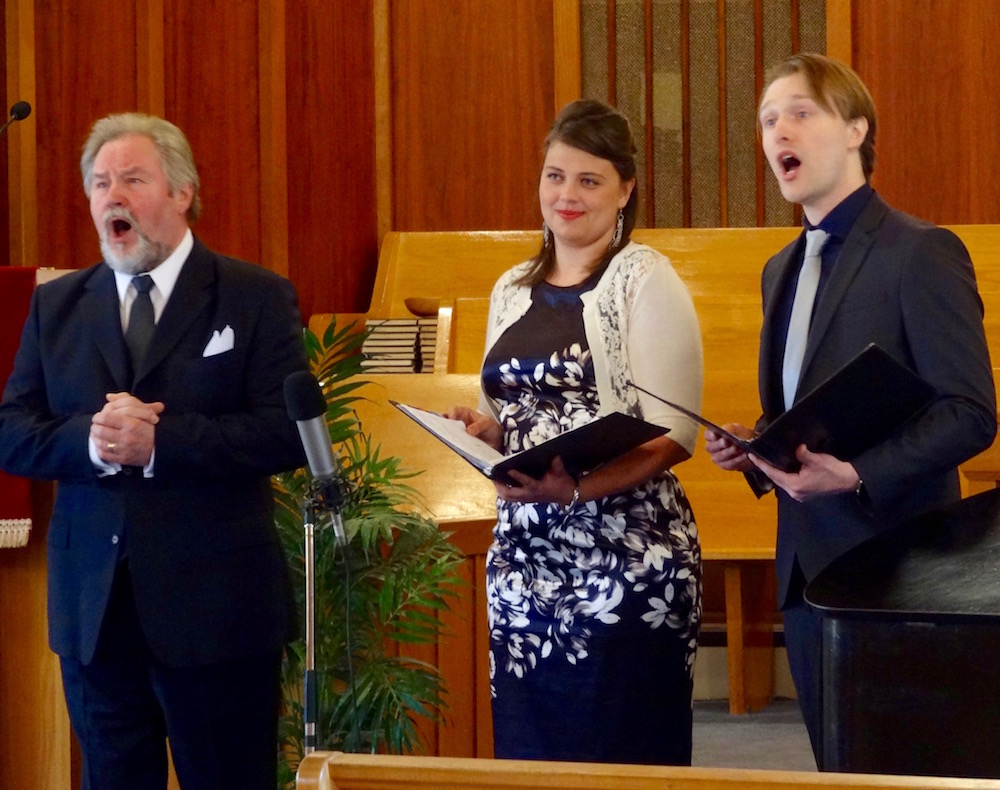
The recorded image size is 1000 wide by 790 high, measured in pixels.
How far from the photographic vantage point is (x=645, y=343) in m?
2.23

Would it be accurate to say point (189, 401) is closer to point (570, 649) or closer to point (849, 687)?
point (570, 649)

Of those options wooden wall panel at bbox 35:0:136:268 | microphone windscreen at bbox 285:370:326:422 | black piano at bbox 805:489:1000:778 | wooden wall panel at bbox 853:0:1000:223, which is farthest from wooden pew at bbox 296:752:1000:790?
wooden wall panel at bbox 853:0:1000:223

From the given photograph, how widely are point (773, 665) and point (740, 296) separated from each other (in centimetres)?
138

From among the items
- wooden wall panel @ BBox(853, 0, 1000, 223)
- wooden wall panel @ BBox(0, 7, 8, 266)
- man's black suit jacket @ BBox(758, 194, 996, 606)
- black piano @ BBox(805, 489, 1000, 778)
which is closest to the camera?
black piano @ BBox(805, 489, 1000, 778)

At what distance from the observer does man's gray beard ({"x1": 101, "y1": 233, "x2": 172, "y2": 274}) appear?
2275 millimetres

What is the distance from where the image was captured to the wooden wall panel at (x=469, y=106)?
23.3 ft

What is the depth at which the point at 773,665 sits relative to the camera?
474 cm

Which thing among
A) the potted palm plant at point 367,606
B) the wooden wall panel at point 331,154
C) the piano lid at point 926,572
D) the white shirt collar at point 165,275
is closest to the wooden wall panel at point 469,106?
the wooden wall panel at point 331,154

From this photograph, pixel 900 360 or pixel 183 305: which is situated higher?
pixel 183 305

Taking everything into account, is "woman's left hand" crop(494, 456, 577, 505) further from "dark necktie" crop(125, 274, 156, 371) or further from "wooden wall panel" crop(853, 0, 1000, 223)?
"wooden wall panel" crop(853, 0, 1000, 223)

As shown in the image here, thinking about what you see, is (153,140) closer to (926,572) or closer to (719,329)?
(926,572)

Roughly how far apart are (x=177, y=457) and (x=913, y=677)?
1.16 metres

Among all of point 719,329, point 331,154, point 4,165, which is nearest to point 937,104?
point 719,329

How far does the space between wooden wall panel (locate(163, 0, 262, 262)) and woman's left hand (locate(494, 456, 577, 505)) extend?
3470mm
